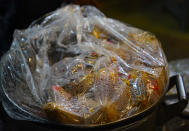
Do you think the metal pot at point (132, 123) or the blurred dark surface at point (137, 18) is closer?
the metal pot at point (132, 123)

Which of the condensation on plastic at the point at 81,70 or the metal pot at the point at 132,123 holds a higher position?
the condensation on plastic at the point at 81,70

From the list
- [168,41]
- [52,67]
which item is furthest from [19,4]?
[168,41]

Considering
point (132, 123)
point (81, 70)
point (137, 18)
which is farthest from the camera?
point (137, 18)

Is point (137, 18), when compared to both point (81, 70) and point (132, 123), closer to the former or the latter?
point (81, 70)

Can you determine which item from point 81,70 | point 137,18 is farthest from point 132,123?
point 137,18

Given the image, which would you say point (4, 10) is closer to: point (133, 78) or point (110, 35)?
point (110, 35)
